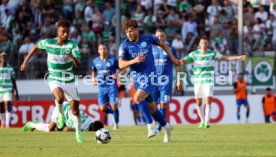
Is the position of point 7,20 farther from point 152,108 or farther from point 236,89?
point 152,108

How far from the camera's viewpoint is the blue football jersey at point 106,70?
2486cm

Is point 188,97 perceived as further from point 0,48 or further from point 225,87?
point 0,48

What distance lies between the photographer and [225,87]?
110 feet

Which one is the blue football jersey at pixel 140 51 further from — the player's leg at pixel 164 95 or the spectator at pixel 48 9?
the spectator at pixel 48 9

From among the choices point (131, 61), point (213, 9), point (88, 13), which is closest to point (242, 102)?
point (213, 9)

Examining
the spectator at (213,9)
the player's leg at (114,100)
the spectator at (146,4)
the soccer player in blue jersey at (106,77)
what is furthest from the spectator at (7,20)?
the player's leg at (114,100)

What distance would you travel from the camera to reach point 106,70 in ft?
81.7

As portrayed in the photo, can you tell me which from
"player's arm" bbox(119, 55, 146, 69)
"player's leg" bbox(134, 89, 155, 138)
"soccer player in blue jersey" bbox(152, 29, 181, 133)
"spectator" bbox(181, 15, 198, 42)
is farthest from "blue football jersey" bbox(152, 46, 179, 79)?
"spectator" bbox(181, 15, 198, 42)

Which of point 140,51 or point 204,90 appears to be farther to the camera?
point 204,90

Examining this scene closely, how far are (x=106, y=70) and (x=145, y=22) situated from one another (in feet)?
30.2

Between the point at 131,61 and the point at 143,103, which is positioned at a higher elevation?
the point at 131,61

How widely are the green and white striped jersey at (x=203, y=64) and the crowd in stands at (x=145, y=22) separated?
7.65 meters

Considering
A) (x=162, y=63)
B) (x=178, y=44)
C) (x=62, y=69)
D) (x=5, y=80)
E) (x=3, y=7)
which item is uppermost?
(x=3, y=7)

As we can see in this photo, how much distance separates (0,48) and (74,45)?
15.7m
